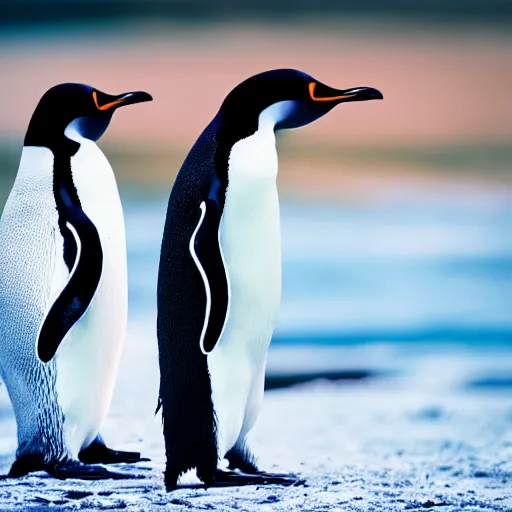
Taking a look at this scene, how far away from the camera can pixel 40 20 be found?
9.96ft

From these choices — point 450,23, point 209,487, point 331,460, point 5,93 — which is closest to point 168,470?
point 209,487

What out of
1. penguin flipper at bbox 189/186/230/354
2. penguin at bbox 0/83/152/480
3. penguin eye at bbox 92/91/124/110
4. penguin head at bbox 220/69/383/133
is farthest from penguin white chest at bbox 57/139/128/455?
penguin head at bbox 220/69/383/133

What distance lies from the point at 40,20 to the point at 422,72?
47.1 inches

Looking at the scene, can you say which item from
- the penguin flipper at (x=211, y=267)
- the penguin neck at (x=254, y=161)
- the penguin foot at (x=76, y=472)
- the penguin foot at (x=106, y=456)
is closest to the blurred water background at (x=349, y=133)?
the penguin neck at (x=254, y=161)

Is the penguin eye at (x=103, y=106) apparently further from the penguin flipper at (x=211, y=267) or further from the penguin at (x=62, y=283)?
the penguin flipper at (x=211, y=267)

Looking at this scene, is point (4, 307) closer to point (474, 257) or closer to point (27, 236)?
point (27, 236)

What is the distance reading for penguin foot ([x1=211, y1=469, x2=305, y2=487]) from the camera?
276cm

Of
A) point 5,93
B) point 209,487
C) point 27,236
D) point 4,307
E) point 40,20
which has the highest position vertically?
point 40,20

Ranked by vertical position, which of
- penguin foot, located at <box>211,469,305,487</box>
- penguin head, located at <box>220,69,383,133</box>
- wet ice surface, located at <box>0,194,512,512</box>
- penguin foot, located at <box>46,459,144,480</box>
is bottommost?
penguin foot, located at <box>211,469,305,487</box>

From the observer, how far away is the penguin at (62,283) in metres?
2.75

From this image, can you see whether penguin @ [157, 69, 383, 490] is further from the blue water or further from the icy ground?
the blue water

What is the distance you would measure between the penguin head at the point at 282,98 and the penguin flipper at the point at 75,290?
51 centimetres

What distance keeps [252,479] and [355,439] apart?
0.39m

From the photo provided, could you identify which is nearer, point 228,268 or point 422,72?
point 228,268
